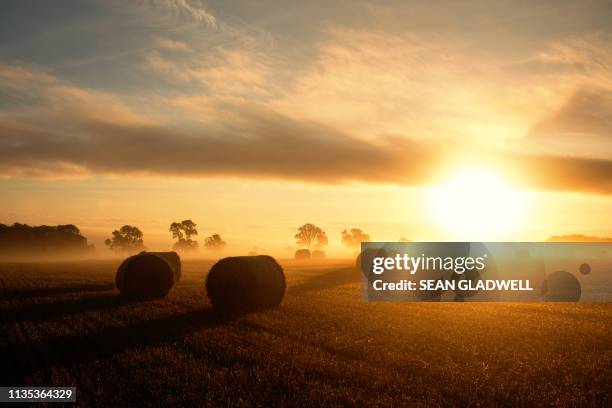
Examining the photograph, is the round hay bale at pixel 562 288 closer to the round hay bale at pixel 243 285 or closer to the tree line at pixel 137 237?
the round hay bale at pixel 243 285

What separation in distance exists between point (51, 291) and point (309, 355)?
790 inches

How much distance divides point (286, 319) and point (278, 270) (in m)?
3.85

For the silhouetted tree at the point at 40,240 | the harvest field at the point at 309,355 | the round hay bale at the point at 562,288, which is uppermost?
the silhouetted tree at the point at 40,240

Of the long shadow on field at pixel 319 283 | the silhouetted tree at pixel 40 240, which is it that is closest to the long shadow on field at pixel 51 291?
the long shadow on field at pixel 319 283

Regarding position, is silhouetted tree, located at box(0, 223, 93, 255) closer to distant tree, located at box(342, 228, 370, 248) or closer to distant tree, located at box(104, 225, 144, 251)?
distant tree, located at box(104, 225, 144, 251)

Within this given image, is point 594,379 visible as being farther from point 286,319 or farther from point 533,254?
point 533,254

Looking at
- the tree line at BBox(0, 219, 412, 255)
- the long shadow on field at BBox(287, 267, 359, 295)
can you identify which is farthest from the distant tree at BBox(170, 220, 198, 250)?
the long shadow on field at BBox(287, 267, 359, 295)

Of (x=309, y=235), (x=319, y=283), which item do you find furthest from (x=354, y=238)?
(x=319, y=283)

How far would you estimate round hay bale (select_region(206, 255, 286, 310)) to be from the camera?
19688 mm

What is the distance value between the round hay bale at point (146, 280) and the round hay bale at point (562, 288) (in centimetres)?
1961

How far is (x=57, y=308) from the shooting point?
19.8 meters

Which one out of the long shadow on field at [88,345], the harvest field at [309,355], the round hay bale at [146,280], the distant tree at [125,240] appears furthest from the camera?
the distant tree at [125,240]

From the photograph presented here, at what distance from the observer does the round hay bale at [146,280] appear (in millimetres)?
23703

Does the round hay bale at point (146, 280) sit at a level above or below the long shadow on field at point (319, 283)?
above
